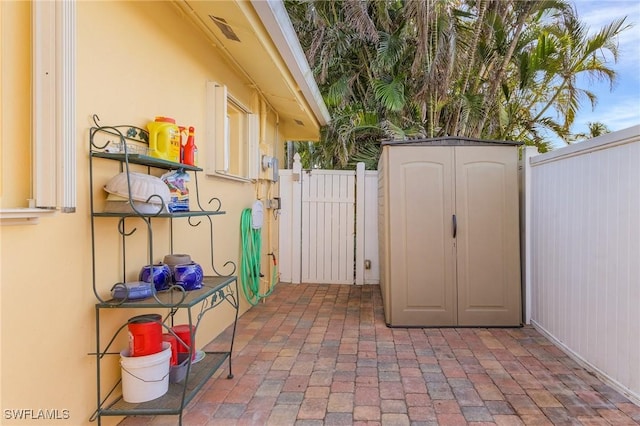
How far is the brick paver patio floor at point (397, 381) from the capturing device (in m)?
2.02

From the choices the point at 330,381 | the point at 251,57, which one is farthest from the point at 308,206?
the point at 330,381

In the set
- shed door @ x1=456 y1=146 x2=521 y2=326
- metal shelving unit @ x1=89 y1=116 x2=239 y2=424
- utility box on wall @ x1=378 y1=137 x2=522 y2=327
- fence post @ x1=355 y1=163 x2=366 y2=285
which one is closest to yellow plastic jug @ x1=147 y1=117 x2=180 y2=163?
metal shelving unit @ x1=89 y1=116 x2=239 y2=424

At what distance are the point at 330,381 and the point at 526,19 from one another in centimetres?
614

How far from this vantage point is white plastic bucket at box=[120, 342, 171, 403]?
1.83m

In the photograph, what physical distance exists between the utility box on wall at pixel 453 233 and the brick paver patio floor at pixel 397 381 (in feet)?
0.72

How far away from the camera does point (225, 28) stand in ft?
9.04

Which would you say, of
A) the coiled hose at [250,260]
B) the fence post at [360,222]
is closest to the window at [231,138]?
the coiled hose at [250,260]

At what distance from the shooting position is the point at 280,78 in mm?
3779

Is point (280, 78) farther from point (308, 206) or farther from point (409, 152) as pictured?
point (308, 206)

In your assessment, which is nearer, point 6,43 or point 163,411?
point 6,43

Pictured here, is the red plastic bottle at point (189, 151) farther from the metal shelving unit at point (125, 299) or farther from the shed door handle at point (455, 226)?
the shed door handle at point (455, 226)

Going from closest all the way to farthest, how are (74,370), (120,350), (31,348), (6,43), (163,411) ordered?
(6,43)
(31,348)
(74,370)
(163,411)
(120,350)

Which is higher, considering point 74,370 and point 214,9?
point 214,9

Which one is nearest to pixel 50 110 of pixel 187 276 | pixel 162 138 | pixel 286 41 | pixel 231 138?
pixel 162 138
